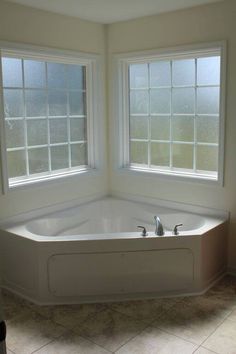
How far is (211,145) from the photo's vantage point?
143 inches

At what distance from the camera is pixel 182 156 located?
3.88m

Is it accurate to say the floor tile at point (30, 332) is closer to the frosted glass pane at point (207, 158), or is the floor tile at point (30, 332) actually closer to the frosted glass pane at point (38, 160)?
the frosted glass pane at point (38, 160)

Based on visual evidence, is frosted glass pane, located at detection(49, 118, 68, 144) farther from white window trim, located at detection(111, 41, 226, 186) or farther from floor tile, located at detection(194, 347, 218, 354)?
floor tile, located at detection(194, 347, 218, 354)

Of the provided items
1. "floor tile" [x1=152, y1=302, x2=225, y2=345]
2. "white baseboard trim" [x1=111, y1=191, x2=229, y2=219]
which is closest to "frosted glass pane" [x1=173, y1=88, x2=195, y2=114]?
"white baseboard trim" [x1=111, y1=191, x2=229, y2=219]

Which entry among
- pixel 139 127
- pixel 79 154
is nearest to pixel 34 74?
pixel 79 154

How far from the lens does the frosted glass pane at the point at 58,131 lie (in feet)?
12.6

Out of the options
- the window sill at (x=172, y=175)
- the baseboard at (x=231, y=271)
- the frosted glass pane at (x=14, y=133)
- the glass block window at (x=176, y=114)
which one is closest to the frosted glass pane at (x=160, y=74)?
the glass block window at (x=176, y=114)

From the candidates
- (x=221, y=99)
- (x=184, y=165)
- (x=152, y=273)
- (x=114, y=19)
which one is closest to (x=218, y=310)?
(x=152, y=273)

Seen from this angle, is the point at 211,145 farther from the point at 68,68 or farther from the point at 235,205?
the point at 68,68

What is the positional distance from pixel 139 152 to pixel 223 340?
2.15 metres

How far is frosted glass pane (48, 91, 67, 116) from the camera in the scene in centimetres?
380

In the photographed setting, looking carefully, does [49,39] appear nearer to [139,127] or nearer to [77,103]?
[77,103]

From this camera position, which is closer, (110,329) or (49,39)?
(110,329)

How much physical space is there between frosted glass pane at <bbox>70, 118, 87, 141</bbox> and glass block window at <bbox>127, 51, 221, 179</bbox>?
0.49 meters
